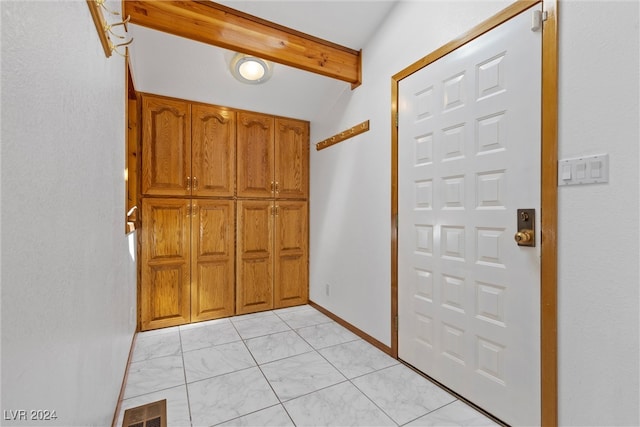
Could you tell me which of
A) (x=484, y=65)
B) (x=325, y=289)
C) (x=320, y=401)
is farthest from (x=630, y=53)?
(x=325, y=289)

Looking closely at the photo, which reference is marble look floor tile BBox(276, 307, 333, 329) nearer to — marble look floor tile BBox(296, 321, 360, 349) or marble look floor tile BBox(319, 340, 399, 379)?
marble look floor tile BBox(296, 321, 360, 349)

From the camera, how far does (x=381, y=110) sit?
2389mm

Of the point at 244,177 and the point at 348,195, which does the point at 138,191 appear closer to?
the point at 244,177

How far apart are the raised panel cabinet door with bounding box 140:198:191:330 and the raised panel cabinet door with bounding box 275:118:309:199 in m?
1.08

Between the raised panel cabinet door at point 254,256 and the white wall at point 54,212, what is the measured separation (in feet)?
6.28

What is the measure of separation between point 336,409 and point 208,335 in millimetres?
1512

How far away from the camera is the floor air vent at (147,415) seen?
1.55 metres

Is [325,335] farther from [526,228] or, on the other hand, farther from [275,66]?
[275,66]

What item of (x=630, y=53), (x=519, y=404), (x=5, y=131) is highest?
(x=630, y=53)

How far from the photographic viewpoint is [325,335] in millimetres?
2682

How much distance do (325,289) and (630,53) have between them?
2812 millimetres

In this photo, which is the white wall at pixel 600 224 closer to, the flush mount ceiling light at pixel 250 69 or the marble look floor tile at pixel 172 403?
the marble look floor tile at pixel 172 403

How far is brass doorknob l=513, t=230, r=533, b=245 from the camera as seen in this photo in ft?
4.60

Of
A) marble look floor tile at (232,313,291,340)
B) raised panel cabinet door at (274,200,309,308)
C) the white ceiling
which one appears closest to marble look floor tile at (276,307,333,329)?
marble look floor tile at (232,313,291,340)
